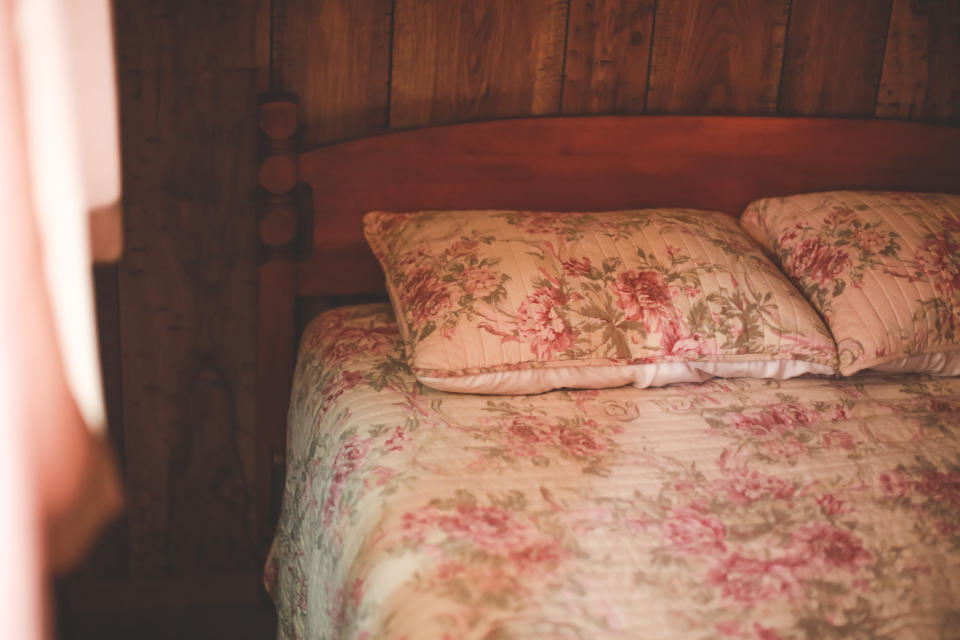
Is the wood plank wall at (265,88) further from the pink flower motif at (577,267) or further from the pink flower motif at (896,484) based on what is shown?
the pink flower motif at (896,484)

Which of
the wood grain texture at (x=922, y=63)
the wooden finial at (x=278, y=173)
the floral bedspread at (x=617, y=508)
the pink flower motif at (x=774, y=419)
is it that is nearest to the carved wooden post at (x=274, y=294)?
the wooden finial at (x=278, y=173)

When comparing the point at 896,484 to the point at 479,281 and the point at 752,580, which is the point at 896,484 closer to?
the point at 752,580

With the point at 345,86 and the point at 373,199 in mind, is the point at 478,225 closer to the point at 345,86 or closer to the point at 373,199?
the point at 373,199

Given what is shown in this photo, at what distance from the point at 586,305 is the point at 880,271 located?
0.55 metres

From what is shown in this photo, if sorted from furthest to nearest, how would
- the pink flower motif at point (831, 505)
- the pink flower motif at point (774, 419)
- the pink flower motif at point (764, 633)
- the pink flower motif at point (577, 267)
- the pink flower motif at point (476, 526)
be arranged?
the pink flower motif at point (577, 267) → the pink flower motif at point (774, 419) → the pink flower motif at point (831, 505) → the pink flower motif at point (476, 526) → the pink flower motif at point (764, 633)

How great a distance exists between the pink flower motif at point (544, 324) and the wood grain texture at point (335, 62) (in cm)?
55

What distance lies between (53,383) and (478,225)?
0.78 m

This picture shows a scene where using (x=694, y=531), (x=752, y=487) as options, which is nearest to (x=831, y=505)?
(x=752, y=487)

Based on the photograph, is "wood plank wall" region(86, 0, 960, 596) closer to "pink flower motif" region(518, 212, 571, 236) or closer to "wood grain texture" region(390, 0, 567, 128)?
"wood grain texture" region(390, 0, 567, 128)

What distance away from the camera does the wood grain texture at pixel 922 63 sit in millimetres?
1923

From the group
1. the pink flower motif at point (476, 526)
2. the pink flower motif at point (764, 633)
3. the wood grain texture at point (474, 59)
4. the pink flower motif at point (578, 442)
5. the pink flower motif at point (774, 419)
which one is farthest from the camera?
the wood grain texture at point (474, 59)

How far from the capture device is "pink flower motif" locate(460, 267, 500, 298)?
4.79 ft

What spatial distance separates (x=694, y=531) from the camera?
3.67 ft

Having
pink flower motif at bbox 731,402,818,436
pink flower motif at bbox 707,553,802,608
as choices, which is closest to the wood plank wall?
pink flower motif at bbox 731,402,818,436
